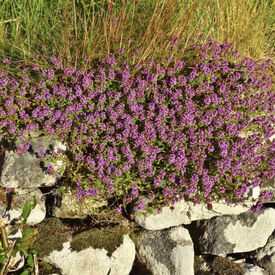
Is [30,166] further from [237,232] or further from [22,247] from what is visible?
[237,232]

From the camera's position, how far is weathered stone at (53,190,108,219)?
3588 mm

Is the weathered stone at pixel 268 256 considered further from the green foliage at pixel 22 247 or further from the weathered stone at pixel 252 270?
the green foliage at pixel 22 247

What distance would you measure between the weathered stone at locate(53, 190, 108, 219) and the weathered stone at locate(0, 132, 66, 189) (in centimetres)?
28

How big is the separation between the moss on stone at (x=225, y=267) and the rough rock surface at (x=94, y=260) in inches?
35.5

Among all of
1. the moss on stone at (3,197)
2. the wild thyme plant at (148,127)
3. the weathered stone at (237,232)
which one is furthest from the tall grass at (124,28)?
the weathered stone at (237,232)

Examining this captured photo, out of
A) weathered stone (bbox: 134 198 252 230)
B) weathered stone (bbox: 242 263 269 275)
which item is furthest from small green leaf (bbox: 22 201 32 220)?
weathered stone (bbox: 242 263 269 275)

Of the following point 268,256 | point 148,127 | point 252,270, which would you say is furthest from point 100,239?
point 268,256

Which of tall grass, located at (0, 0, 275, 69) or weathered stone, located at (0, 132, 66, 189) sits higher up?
tall grass, located at (0, 0, 275, 69)

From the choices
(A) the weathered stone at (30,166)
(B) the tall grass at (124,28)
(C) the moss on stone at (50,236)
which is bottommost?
(C) the moss on stone at (50,236)

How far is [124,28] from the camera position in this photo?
4023 mm

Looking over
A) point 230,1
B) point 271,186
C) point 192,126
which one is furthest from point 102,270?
point 230,1

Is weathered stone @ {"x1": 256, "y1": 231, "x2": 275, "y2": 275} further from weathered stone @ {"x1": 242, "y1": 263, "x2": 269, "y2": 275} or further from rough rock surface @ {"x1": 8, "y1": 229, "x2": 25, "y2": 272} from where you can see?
rough rock surface @ {"x1": 8, "y1": 229, "x2": 25, "y2": 272}

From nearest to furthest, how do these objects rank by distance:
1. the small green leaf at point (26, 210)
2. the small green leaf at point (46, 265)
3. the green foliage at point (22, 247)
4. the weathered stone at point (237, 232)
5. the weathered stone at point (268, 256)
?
the green foliage at point (22, 247), the small green leaf at point (26, 210), the small green leaf at point (46, 265), the weathered stone at point (237, 232), the weathered stone at point (268, 256)

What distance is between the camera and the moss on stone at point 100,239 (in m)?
3.53
